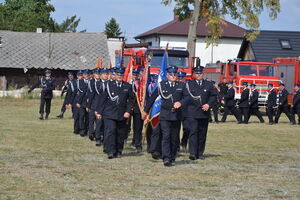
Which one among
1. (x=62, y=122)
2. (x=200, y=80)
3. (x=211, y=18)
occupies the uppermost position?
(x=211, y=18)

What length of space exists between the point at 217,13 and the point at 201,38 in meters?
41.8

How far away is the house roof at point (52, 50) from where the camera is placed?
5466cm

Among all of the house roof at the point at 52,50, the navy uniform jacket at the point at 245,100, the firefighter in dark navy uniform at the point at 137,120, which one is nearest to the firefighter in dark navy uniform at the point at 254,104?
the navy uniform jacket at the point at 245,100

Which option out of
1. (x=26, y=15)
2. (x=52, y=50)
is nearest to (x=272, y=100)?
(x=52, y=50)

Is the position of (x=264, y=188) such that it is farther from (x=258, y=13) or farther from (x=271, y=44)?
(x=271, y=44)

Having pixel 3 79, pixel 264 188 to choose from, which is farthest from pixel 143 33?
pixel 264 188

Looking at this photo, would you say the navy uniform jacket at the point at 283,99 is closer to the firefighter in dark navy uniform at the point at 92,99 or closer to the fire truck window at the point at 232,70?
the fire truck window at the point at 232,70

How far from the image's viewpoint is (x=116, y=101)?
14.9m

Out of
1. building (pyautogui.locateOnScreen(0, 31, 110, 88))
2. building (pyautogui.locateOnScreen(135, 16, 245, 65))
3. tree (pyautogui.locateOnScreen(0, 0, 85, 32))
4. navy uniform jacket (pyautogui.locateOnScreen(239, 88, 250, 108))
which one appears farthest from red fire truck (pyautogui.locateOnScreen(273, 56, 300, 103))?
tree (pyautogui.locateOnScreen(0, 0, 85, 32))

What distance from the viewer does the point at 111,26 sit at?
98312 millimetres

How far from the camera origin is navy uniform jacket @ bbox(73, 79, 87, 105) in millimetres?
20203

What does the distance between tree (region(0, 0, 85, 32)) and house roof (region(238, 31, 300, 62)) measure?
3206cm

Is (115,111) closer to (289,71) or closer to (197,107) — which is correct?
(197,107)

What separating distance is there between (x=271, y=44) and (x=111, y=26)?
43.4m
